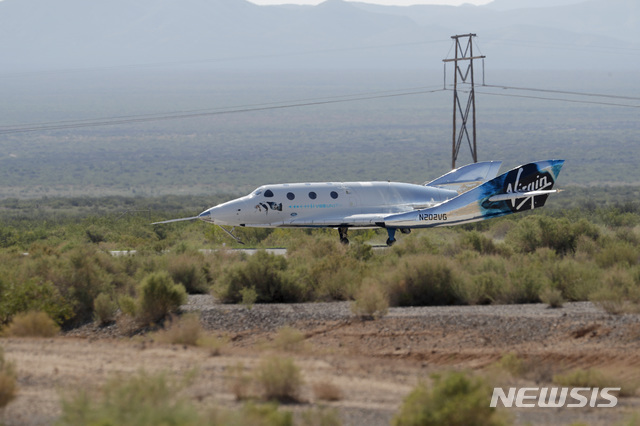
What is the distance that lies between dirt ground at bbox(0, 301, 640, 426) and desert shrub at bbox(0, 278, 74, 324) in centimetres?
60

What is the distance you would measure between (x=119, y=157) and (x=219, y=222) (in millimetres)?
130415

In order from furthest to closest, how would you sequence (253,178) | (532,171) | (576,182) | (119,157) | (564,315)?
1. (119,157)
2. (253,178)
3. (576,182)
4. (532,171)
5. (564,315)

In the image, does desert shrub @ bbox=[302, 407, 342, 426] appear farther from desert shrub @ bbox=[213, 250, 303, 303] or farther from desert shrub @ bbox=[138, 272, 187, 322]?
desert shrub @ bbox=[213, 250, 303, 303]

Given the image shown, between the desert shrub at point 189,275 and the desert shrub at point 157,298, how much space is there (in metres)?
3.25

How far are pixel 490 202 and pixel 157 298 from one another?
14872 mm

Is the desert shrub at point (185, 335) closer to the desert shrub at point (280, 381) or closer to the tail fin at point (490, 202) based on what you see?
the desert shrub at point (280, 381)

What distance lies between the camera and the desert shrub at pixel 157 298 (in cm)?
1628

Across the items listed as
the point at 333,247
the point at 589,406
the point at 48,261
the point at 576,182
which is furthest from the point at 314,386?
the point at 576,182

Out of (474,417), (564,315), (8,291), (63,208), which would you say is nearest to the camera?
(474,417)

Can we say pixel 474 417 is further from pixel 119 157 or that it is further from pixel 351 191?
pixel 119 157

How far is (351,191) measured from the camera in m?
30.4

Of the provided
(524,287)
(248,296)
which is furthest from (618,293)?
(248,296)

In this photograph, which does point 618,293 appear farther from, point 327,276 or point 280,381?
point 280,381

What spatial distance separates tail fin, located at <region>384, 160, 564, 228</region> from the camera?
2814cm
